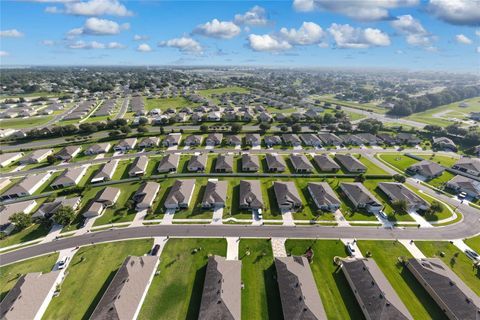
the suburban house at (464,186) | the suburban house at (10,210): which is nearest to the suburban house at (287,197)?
the suburban house at (464,186)

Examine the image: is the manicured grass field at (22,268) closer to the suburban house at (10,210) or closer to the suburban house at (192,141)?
the suburban house at (10,210)

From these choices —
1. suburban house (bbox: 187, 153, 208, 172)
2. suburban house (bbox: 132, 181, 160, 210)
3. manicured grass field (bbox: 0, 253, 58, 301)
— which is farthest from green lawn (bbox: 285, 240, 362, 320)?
manicured grass field (bbox: 0, 253, 58, 301)

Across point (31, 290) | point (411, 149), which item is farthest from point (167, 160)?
point (411, 149)

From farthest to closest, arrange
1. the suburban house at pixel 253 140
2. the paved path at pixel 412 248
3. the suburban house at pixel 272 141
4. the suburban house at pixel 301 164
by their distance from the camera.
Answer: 1. the suburban house at pixel 253 140
2. the suburban house at pixel 272 141
3. the suburban house at pixel 301 164
4. the paved path at pixel 412 248

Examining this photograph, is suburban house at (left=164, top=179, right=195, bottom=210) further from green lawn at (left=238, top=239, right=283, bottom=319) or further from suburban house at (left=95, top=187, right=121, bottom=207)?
green lawn at (left=238, top=239, right=283, bottom=319)

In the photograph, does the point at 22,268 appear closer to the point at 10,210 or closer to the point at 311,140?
the point at 10,210

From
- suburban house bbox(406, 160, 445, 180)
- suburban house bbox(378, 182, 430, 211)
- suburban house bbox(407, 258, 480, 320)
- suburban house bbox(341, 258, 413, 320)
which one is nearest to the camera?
suburban house bbox(341, 258, 413, 320)
